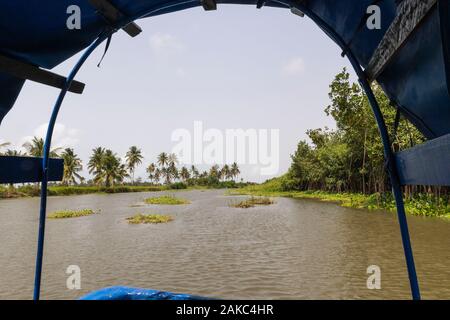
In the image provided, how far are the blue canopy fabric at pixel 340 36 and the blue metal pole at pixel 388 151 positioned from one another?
5 cm

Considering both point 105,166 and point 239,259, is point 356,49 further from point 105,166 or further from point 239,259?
point 105,166

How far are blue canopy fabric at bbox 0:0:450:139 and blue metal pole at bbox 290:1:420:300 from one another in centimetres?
5

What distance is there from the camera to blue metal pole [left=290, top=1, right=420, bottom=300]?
234 centimetres

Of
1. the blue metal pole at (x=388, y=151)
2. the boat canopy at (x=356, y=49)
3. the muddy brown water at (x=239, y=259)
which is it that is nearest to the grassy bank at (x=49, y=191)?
the muddy brown water at (x=239, y=259)

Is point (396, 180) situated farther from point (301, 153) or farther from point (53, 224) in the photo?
point (301, 153)

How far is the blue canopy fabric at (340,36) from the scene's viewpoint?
183 centimetres

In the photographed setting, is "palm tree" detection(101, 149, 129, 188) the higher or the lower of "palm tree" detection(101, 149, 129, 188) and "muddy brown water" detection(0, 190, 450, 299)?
the higher

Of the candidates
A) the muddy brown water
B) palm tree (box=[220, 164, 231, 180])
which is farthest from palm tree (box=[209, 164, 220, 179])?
the muddy brown water

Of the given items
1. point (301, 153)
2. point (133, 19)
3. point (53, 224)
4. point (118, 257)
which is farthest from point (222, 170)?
point (133, 19)

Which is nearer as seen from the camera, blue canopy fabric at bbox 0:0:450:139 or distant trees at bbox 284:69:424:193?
blue canopy fabric at bbox 0:0:450:139

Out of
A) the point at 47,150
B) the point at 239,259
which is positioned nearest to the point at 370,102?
the point at 47,150

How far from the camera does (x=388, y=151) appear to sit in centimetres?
238

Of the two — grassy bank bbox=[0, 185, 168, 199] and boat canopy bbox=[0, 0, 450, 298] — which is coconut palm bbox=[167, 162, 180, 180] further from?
boat canopy bbox=[0, 0, 450, 298]

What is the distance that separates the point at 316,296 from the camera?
7.67m
